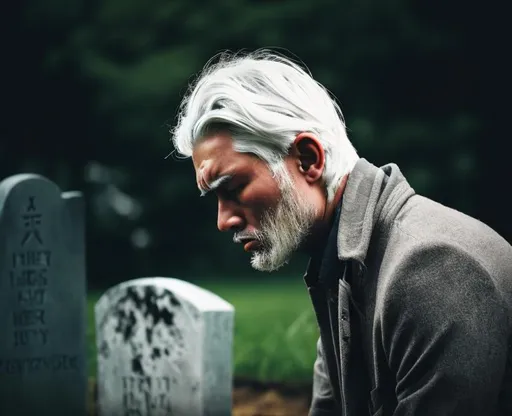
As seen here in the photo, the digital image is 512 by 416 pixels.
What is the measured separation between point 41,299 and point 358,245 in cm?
377

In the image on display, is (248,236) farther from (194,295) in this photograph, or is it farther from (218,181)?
(194,295)

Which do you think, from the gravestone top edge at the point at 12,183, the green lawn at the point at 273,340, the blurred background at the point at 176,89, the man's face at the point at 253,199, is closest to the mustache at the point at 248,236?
the man's face at the point at 253,199

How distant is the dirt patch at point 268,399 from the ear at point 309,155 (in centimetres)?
386

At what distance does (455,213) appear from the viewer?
2715 mm

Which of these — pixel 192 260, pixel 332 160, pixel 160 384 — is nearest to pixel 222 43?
pixel 192 260

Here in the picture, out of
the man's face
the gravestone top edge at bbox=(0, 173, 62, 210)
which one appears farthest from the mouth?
the gravestone top edge at bbox=(0, 173, 62, 210)

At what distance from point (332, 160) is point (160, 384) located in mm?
3319

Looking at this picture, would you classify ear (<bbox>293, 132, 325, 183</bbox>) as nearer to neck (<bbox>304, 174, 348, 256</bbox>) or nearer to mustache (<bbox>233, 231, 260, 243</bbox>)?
neck (<bbox>304, 174, 348, 256</bbox>)

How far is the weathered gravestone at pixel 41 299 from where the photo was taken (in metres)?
5.96

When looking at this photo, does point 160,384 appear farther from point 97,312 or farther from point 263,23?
point 263,23

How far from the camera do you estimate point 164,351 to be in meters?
5.84

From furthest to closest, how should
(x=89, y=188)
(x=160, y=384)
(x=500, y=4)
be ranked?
(x=89, y=188) → (x=500, y=4) → (x=160, y=384)

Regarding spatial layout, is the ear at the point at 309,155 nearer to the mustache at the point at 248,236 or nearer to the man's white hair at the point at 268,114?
the man's white hair at the point at 268,114

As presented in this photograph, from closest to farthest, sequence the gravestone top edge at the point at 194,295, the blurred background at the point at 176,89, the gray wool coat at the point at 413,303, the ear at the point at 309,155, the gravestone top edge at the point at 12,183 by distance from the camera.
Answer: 1. the gray wool coat at the point at 413,303
2. the ear at the point at 309,155
3. the gravestone top edge at the point at 194,295
4. the gravestone top edge at the point at 12,183
5. the blurred background at the point at 176,89
